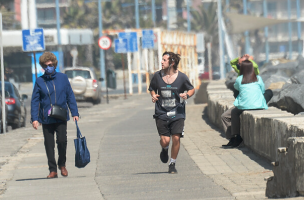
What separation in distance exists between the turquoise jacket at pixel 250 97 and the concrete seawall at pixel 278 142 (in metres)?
0.22

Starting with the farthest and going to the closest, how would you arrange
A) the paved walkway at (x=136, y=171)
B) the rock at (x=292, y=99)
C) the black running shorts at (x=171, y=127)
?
the rock at (x=292, y=99), the black running shorts at (x=171, y=127), the paved walkway at (x=136, y=171)

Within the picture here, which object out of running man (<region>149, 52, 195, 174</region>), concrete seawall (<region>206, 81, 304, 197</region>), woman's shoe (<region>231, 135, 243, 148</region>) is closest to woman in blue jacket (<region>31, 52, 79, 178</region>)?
running man (<region>149, 52, 195, 174</region>)

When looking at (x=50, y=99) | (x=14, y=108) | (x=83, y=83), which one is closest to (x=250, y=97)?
(x=50, y=99)

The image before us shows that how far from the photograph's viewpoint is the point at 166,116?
8758mm

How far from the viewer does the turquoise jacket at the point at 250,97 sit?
36.7ft

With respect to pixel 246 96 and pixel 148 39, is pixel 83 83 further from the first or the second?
pixel 246 96

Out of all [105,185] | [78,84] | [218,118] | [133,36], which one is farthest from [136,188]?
[133,36]

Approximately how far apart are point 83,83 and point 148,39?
753cm

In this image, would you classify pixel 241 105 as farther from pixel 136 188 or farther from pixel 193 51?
pixel 193 51

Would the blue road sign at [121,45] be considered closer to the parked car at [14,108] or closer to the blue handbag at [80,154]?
the parked car at [14,108]

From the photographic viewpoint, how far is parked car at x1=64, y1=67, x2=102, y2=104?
28.1 metres

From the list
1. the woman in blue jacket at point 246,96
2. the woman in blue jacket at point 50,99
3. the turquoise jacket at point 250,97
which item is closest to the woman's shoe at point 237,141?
the woman in blue jacket at point 246,96

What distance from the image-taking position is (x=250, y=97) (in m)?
11.2

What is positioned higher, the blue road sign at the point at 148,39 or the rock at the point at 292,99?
the blue road sign at the point at 148,39
